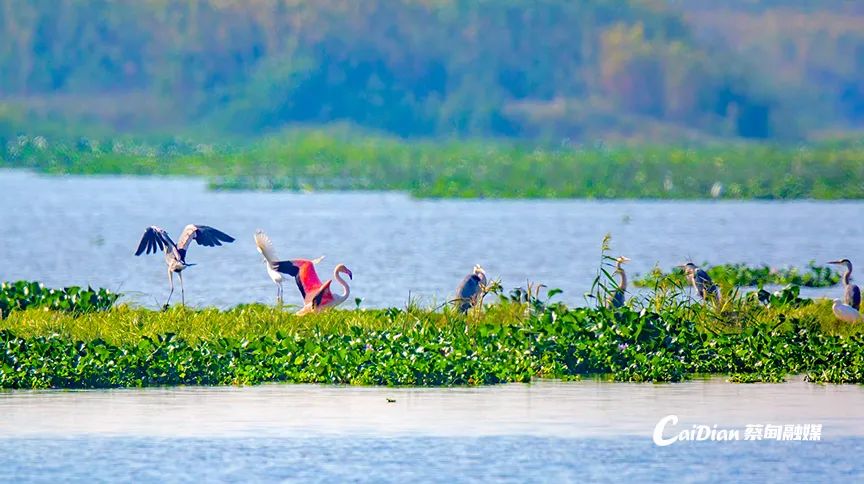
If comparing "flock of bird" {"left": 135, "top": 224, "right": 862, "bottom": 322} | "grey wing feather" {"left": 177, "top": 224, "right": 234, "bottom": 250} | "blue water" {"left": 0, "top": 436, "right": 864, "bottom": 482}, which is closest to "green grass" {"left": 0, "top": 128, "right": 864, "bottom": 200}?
"flock of bird" {"left": 135, "top": 224, "right": 862, "bottom": 322}

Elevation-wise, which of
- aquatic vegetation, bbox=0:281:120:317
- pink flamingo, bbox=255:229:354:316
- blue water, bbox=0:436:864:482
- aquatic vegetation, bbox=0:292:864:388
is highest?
pink flamingo, bbox=255:229:354:316

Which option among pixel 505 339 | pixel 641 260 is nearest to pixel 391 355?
pixel 505 339

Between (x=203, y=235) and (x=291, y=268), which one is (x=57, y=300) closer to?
(x=203, y=235)

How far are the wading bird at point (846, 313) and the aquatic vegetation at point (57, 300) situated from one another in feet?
20.8

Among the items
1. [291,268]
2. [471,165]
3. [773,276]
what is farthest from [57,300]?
[471,165]

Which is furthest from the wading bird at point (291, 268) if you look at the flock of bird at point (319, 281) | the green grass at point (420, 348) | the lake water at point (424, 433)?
the lake water at point (424, 433)

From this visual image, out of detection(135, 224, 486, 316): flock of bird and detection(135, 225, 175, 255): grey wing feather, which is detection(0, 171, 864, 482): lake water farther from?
detection(135, 225, 175, 255): grey wing feather

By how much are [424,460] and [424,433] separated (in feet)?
2.91

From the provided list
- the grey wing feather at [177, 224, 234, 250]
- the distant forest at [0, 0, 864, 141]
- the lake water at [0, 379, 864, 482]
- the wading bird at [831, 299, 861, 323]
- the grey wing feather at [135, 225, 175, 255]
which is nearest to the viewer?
the lake water at [0, 379, 864, 482]

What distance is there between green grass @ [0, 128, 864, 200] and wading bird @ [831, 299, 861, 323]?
34066mm

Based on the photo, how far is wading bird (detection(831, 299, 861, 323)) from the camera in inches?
675

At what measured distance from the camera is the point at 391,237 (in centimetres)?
3800

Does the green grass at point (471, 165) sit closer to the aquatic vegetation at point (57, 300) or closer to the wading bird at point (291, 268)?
the wading bird at point (291, 268)

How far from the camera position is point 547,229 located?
1594 inches
